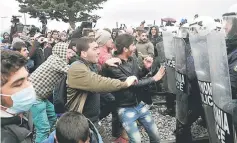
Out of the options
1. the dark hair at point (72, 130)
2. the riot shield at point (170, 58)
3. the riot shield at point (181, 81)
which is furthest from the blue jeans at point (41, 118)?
the riot shield at point (170, 58)

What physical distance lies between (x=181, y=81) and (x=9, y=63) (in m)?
3.01

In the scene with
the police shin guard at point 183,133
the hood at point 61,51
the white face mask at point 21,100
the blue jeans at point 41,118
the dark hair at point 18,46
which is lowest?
the police shin guard at point 183,133

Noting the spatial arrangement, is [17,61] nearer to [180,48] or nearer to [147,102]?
[147,102]

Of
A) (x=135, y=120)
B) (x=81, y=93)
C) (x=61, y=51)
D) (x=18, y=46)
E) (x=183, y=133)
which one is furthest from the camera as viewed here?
(x=18, y=46)

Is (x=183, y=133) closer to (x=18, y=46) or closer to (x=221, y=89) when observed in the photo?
(x=221, y=89)

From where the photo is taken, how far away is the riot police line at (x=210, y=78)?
9.40 feet

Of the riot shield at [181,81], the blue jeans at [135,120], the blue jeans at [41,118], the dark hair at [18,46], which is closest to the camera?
the blue jeans at [135,120]

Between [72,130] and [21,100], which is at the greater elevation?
[21,100]

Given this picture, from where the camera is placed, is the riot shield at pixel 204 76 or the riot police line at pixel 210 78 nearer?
the riot police line at pixel 210 78

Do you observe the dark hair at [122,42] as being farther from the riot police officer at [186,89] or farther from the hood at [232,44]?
the hood at [232,44]

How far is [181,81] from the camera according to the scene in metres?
4.63

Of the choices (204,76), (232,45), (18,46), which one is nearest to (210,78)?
(204,76)

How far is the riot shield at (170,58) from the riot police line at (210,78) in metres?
0.23

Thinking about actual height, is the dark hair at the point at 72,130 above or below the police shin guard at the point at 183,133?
above
